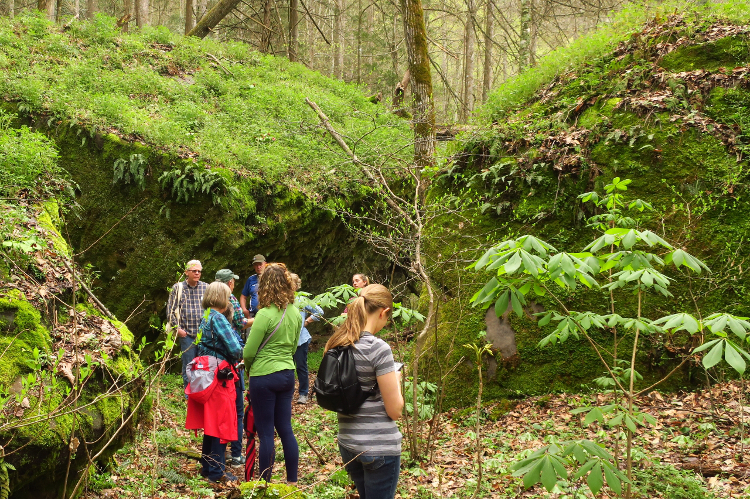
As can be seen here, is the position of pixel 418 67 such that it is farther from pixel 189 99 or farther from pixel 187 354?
pixel 187 354

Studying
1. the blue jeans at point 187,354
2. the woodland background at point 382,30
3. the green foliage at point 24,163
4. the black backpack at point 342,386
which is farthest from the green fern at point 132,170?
the woodland background at point 382,30

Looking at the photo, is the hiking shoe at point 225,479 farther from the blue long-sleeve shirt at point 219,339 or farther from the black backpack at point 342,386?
the black backpack at point 342,386

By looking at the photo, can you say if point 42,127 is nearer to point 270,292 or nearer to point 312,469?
point 270,292

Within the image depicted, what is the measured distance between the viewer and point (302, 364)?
24.0ft

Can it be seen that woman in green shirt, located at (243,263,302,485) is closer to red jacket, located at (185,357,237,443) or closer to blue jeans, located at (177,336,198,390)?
red jacket, located at (185,357,237,443)

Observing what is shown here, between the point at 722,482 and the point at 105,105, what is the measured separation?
10409 mm

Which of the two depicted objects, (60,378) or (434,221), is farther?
(434,221)

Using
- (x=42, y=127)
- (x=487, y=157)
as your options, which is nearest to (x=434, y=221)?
(x=487, y=157)

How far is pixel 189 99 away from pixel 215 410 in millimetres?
9614

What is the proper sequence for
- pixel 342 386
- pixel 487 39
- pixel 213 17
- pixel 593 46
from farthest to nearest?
pixel 213 17 < pixel 487 39 < pixel 593 46 < pixel 342 386

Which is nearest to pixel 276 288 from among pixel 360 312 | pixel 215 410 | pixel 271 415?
pixel 271 415

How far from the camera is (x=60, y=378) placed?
368cm

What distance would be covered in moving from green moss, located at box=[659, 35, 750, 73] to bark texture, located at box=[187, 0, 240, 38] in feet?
44.0

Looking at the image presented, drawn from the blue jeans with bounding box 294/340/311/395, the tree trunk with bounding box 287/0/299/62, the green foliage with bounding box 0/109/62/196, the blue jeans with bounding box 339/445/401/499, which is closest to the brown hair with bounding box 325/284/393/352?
the blue jeans with bounding box 339/445/401/499
